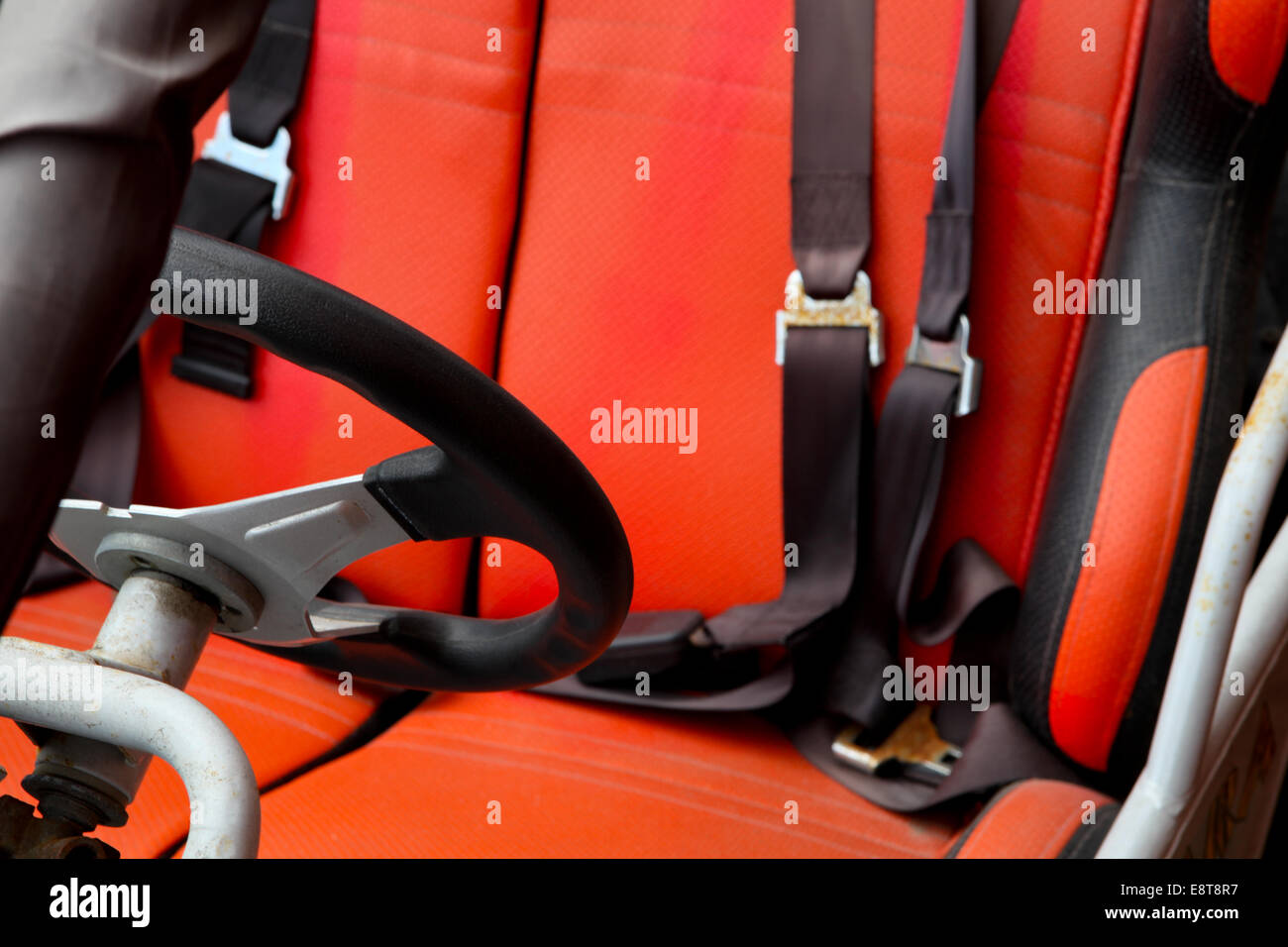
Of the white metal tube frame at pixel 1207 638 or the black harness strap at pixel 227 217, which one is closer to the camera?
the white metal tube frame at pixel 1207 638

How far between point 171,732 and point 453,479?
17 cm

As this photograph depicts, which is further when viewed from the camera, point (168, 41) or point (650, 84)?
point (650, 84)

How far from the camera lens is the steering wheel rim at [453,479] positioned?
0.48 metres

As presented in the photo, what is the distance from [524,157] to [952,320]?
1.43 feet

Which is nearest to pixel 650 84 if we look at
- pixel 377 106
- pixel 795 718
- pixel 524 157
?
pixel 524 157

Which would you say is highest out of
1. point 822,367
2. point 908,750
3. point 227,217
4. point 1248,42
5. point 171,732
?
point 1248,42

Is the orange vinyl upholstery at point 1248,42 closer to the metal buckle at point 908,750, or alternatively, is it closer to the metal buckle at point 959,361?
the metal buckle at point 959,361

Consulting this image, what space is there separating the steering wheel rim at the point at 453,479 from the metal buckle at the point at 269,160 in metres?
0.52

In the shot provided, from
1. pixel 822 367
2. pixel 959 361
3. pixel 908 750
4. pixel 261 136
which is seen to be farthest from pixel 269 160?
pixel 908 750

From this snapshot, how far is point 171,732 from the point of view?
1.43ft

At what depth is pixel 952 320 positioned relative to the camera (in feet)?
3.04

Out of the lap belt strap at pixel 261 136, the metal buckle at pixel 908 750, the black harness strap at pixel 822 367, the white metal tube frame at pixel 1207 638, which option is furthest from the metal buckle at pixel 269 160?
the white metal tube frame at pixel 1207 638

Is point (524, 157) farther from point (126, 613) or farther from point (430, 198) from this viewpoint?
point (126, 613)

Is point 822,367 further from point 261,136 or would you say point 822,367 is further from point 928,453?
point 261,136
